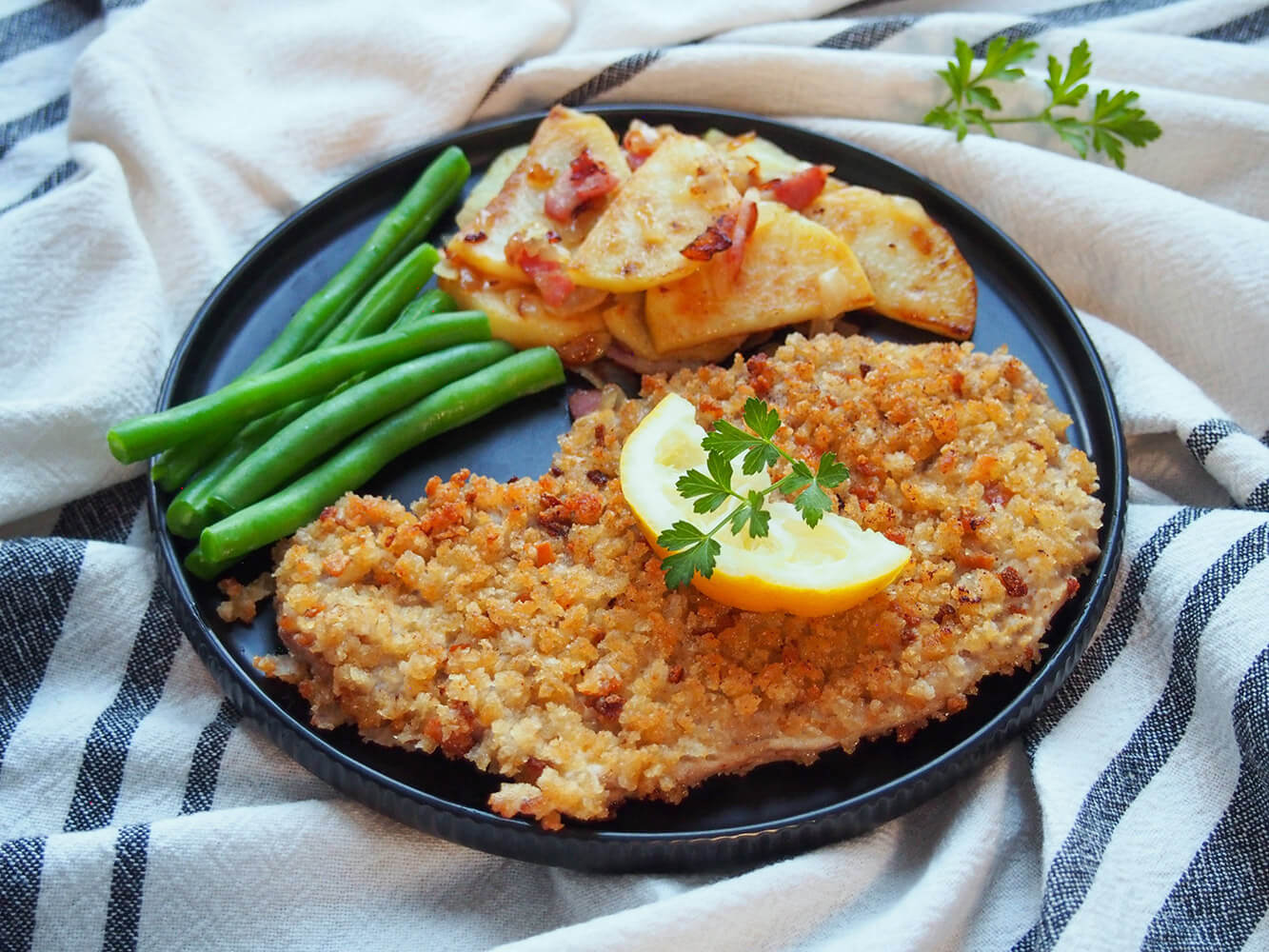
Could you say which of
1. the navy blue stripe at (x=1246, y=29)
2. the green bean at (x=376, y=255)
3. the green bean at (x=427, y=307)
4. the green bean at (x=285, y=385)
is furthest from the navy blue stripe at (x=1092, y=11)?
the green bean at (x=285, y=385)

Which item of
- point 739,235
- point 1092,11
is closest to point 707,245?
point 739,235

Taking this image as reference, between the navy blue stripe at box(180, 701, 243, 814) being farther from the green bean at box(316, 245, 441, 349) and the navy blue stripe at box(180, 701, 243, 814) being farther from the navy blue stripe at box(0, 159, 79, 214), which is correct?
the navy blue stripe at box(0, 159, 79, 214)

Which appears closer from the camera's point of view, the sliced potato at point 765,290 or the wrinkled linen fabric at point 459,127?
the wrinkled linen fabric at point 459,127

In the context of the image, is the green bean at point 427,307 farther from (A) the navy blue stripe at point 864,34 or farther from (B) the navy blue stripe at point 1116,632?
(B) the navy blue stripe at point 1116,632

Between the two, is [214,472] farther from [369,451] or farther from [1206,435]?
[1206,435]

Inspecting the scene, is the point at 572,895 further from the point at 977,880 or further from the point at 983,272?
the point at 983,272

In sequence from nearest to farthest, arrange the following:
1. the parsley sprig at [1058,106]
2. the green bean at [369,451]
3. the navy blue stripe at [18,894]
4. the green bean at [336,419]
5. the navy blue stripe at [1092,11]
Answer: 1. the navy blue stripe at [18,894]
2. the green bean at [369,451]
3. the green bean at [336,419]
4. the parsley sprig at [1058,106]
5. the navy blue stripe at [1092,11]
